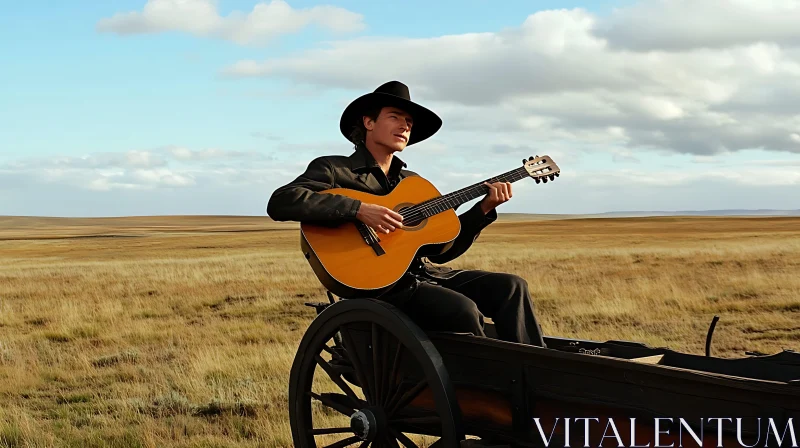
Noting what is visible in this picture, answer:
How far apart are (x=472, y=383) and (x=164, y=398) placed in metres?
4.52

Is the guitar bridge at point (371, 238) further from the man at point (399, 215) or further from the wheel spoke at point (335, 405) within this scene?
the wheel spoke at point (335, 405)

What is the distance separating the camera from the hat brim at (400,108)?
15.5ft

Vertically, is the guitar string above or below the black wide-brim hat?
below

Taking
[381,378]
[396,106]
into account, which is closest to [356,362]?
[381,378]

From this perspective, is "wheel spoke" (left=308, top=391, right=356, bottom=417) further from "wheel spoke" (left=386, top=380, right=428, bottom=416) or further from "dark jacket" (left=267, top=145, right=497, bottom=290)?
"dark jacket" (left=267, top=145, right=497, bottom=290)

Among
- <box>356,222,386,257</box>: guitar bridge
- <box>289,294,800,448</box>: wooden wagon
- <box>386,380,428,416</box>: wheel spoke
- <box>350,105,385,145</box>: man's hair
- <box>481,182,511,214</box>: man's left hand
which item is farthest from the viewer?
<box>350,105,385,145</box>: man's hair

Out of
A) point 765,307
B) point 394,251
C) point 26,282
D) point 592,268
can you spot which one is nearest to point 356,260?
point 394,251

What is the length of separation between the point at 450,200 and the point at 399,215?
36 centimetres

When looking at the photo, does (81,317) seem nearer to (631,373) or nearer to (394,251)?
(394,251)

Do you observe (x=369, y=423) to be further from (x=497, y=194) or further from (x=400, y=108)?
(x=400, y=108)

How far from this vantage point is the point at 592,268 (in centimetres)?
2148

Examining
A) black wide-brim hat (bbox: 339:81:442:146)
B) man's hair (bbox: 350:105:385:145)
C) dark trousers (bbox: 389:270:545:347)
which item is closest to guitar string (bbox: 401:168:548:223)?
dark trousers (bbox: 389:270:545:347)

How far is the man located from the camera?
415cm

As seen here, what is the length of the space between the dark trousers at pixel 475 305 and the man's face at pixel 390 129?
898 millimetres
